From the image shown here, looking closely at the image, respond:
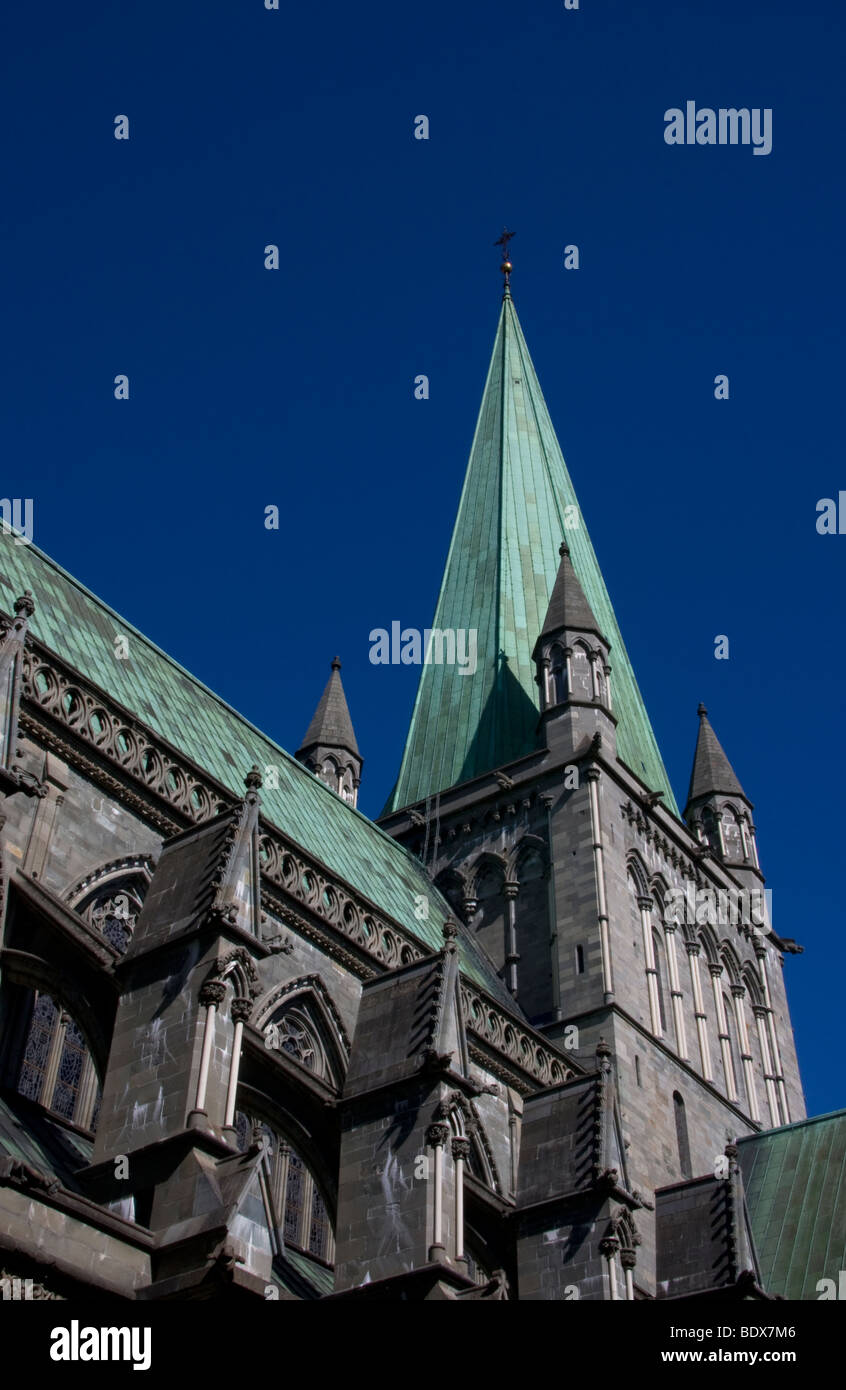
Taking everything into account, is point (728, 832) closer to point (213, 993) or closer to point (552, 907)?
point (552, 907)

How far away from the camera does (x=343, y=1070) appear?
21.2 meters

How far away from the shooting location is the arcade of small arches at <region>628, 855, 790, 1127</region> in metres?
32.2

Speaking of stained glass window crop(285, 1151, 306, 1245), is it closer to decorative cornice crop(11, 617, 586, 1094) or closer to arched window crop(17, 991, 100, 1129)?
decorative cornice crop(11, 617, 586, 1094)

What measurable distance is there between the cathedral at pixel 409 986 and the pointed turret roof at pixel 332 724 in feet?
0.23

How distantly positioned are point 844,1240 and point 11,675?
19.1 m

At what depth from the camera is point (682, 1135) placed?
Answer: 30047mm

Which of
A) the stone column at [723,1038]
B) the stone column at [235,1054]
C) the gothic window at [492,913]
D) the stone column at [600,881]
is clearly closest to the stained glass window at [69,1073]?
the stone column at [235,1054]

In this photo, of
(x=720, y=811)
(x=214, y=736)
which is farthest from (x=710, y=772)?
(x=214, y=736)

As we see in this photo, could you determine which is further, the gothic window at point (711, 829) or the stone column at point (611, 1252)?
the gothic window at point (711, 829)

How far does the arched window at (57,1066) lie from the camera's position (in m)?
16.8

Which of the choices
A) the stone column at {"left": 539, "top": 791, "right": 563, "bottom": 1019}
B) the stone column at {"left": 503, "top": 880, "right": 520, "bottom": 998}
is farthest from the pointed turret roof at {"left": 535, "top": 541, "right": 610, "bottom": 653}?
the stone column at {"left": 503, "top": 880, "right": 520, "bottom": 998}

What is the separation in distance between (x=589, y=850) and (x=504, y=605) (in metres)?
9.66

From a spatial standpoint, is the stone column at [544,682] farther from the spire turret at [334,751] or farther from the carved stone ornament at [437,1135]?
the carved stone ornament at [437,1135]

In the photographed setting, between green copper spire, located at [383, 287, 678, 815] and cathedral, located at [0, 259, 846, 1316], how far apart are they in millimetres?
114
